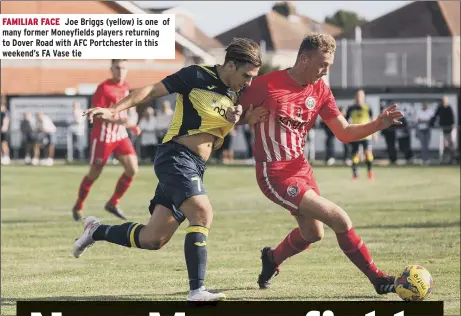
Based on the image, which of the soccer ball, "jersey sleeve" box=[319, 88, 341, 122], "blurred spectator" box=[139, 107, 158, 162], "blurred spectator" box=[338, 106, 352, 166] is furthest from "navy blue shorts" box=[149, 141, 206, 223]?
"blurred spectator" box=[139, 107, 158, 162]

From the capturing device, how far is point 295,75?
1041cm

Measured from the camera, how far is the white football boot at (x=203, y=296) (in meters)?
9.32

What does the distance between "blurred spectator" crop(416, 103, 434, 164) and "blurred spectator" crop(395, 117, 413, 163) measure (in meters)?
0.38

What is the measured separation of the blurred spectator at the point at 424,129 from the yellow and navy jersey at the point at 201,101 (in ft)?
88.3

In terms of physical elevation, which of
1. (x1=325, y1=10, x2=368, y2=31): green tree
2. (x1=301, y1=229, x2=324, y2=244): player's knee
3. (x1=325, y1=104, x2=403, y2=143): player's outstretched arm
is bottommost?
(x1=301, y1=229, x2=324, y2=244): player's knee

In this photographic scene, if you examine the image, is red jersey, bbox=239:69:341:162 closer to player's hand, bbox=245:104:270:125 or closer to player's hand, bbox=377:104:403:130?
player's hand, bbox=245:104:270:125

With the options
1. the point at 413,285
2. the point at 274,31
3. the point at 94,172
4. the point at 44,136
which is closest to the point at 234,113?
the point at 413,285

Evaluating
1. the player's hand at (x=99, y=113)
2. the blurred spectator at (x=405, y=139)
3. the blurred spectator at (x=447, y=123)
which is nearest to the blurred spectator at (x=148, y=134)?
the blurred spectator at (x=405, y=139)

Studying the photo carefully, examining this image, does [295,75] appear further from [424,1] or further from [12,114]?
[424,1]

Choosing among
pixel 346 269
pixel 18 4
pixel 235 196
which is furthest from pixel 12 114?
pixel 346 269

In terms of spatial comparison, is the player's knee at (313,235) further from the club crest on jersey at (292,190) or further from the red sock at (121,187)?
the red sock at (121,187)

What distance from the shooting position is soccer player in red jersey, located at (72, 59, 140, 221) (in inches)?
704

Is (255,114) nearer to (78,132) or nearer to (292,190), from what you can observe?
(292,190)

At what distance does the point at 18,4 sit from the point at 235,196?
1112 inches
